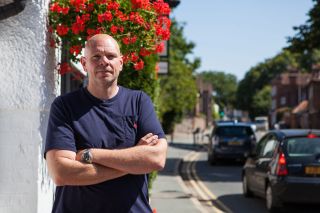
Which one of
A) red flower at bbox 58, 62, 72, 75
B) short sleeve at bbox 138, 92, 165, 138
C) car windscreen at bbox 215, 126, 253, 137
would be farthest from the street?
short sleeve at bbox 138, 92, 165, 138

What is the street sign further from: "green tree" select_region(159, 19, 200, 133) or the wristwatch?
"green tree" select_region(159, 19, 200, 133)

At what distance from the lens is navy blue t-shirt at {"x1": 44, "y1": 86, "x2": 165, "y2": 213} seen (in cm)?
324

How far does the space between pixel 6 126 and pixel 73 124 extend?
94.4 inches

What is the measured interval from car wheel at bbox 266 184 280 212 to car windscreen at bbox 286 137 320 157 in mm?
798

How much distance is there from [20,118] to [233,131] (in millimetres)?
19157

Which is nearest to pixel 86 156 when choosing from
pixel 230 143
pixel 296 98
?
pixel 230 143

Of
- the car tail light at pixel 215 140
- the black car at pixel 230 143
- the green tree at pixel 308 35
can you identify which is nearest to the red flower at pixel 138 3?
the green tree at pixel 308 35

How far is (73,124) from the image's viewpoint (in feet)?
10.8

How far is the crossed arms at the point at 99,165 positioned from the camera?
10.5ft

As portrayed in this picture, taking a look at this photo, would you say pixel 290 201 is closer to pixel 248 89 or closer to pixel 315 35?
pixel 315 35

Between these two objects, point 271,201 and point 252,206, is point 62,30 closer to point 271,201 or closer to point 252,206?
point 271,201

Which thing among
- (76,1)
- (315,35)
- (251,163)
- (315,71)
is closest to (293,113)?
(315,71)

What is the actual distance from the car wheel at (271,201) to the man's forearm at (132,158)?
781 cm

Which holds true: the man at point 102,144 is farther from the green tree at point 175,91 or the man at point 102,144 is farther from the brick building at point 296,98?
the brick building at point 296,98
